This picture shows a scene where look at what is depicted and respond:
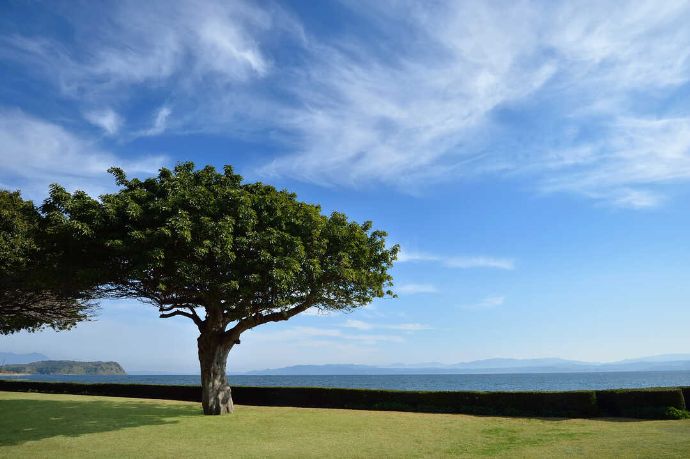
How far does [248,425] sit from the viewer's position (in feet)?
63.4

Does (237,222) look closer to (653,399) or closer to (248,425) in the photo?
(248,425)

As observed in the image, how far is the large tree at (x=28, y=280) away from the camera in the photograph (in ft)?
66.2

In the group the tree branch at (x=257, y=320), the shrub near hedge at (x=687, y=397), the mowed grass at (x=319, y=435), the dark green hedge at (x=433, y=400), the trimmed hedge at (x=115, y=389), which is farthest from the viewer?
the trimmed hedge at (x=115, y=389)

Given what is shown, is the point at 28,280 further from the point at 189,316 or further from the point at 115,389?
the point at 115,389

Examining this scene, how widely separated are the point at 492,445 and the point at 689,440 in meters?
5.29

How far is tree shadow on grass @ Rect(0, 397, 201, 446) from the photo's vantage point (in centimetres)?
1700

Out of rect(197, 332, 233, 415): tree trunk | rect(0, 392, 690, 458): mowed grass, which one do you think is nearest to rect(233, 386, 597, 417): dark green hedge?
rect(0, 392, 690, 458): mowed grass

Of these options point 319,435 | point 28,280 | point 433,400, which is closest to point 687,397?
point 433,400

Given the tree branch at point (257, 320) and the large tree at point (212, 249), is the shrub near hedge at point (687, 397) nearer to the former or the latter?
the large tree at point (212, 249)

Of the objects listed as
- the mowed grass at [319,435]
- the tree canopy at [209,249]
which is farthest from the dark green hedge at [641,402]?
the tree canopy at [209,249]

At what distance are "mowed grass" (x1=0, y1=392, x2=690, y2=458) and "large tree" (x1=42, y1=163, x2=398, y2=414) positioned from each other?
4703 mm

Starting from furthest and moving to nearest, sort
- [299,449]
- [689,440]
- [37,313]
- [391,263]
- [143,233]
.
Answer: [37,313]
[391,263]
[143,233]
[299,449]
[689,440]

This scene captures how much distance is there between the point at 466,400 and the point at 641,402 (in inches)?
308

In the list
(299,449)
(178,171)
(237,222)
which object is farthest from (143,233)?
(299,449)
